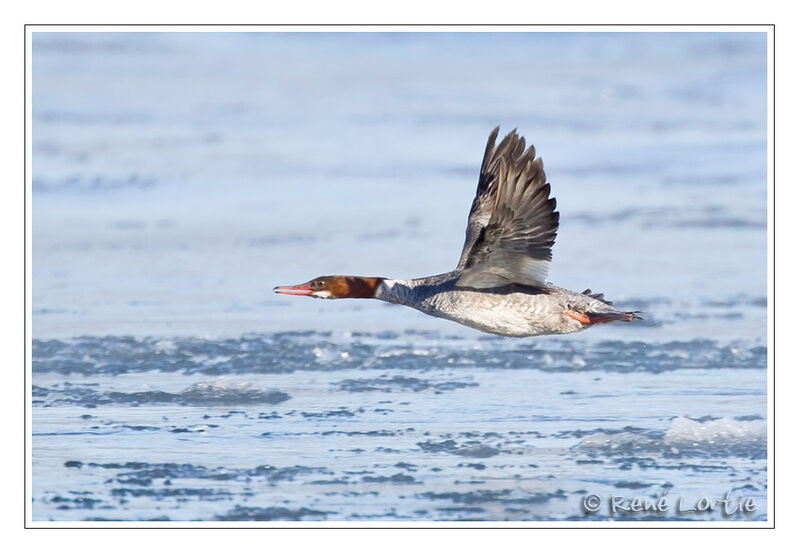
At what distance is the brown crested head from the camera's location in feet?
26.9

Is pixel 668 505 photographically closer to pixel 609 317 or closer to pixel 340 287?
pixel 609 317

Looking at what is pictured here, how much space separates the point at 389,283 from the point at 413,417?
1029mm

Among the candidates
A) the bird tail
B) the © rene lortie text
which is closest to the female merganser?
the bird tail

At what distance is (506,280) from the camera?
753 cm

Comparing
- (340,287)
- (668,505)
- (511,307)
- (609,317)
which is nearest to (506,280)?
(511,307)

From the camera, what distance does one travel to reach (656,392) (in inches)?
357

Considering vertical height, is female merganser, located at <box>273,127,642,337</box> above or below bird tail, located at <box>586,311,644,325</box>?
above

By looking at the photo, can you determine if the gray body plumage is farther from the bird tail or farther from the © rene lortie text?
the © rene lortie text

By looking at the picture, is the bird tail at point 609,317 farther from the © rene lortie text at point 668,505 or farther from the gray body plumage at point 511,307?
the © rene lortie text at point 668,505

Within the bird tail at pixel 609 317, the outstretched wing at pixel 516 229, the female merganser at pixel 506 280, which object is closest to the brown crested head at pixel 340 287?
the female merganser at pixel 506 280

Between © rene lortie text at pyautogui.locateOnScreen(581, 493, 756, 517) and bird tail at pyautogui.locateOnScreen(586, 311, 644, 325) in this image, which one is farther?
bird tail at pyautogui.locateOnScreen(586, 311, 644, 325)

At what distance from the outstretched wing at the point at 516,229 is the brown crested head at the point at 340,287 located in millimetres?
827
